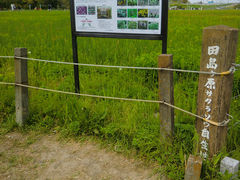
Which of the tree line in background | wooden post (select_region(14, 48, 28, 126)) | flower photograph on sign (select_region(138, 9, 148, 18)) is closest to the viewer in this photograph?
flower photograph on sign (select_region(138, 9, 148, 18))

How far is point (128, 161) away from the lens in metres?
2.84

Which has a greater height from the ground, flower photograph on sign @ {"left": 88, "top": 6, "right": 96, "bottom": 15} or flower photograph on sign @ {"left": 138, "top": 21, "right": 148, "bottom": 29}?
flower photograph on sign @ {"left": 88, "top": 6, "right": 96, "bottom": 15}

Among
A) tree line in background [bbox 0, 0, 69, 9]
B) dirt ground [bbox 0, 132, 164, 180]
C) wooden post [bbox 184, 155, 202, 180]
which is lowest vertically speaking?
dirt ground [bbox 0, 132, 164, 180]

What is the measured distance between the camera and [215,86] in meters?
2.28

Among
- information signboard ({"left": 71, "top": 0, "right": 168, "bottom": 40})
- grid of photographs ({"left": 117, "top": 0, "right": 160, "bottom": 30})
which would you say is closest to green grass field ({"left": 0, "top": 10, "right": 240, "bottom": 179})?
information signboard ({"left": 71, "top": 0, "right": 168, "bottom": 40})

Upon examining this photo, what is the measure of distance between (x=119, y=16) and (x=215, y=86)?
179cm

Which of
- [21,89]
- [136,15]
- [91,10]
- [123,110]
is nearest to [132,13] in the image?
[136,15]

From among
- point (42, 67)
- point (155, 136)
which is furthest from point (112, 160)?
point (42, 67)

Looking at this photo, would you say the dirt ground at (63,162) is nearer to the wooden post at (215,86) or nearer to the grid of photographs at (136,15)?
the wooden post at (215,86)

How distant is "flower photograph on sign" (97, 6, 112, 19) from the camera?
3.62m

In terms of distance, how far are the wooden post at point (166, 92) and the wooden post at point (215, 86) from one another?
30cm

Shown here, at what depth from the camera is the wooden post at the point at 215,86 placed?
2.19 meters

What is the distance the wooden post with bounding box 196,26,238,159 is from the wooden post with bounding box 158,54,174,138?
300mm

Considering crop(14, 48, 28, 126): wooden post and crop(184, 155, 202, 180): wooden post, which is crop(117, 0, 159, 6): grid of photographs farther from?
crop(184, 155, 202, 180): wooden post
